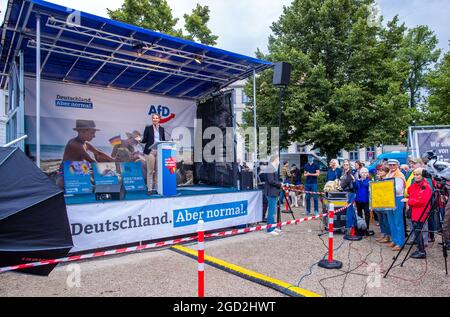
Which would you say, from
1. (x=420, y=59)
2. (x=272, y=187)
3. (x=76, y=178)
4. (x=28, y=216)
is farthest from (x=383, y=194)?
(x=420, y=59)

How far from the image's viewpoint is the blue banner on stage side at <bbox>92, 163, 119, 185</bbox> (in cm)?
982

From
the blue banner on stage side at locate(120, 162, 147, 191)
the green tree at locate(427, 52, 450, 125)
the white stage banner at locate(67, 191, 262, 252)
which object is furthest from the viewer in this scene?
the green tree at locate(427, 52, 450, 125)

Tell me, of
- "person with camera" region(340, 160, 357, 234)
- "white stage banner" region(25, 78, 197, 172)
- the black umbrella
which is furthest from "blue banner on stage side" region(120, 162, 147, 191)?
the black umbrella

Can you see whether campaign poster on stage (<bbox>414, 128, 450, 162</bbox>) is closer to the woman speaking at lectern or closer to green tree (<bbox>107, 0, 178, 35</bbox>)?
the woman speaking at lectern

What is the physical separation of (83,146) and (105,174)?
1.37 metres

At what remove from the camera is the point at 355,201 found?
A: 8.08m

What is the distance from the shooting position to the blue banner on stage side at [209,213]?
23.8ft

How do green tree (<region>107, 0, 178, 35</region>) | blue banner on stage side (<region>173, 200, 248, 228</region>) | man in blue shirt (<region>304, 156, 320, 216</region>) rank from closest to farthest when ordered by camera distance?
blue banner on stage side (<region>173, 200, 248, 228</region>), man in blue shirt (<region>304, 156, 320, 216</region>), green tree (<region>107, 0, 178, 35</region>)

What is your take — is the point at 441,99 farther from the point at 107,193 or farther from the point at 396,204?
the point at 107,193

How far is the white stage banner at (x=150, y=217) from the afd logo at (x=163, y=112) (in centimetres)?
554

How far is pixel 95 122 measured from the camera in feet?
35.9

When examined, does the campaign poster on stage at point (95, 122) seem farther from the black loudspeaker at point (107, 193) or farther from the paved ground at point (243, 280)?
the paved ground at point (243, 280)

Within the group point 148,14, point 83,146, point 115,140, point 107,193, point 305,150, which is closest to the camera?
point 107,193

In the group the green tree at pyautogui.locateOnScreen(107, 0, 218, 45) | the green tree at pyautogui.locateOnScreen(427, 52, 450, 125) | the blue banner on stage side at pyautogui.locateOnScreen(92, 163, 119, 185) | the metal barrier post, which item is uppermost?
the green tree at pyautogui.locateOnScreen(107, 0, 218, 45)
